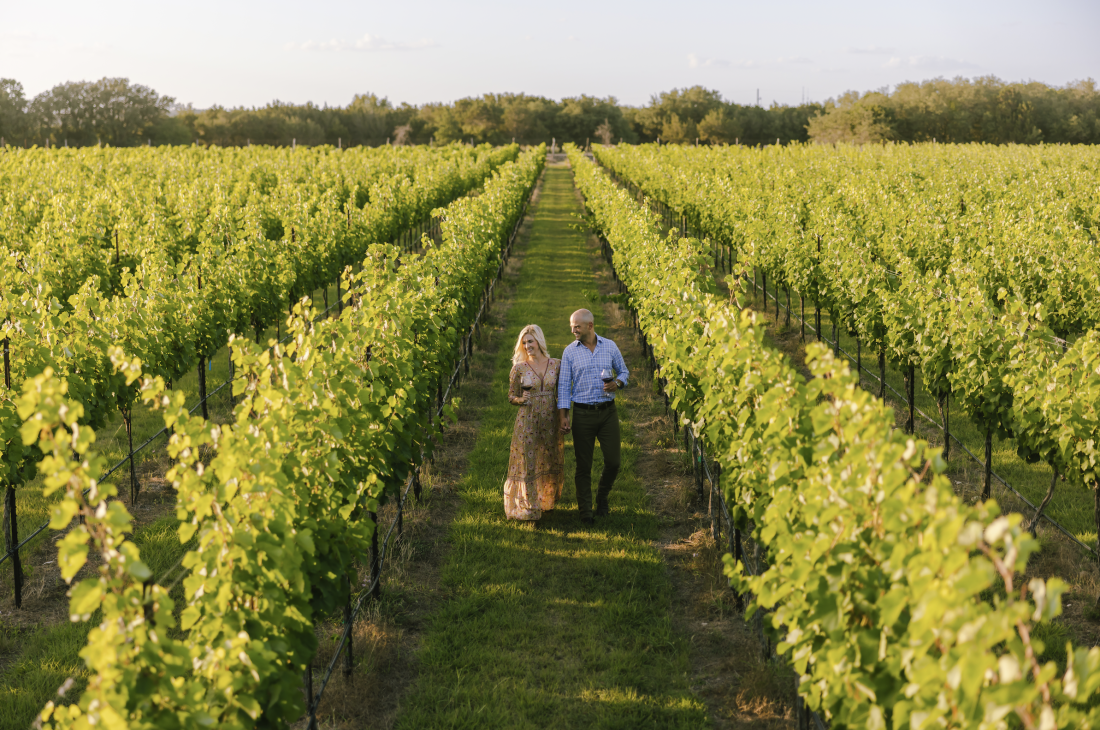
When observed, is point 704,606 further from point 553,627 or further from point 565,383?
point 565,383

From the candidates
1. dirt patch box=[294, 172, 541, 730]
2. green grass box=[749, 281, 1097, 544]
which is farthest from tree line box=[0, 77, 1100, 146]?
dirt patch box=[294, 172, 541, 730]

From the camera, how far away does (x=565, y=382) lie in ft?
23.2

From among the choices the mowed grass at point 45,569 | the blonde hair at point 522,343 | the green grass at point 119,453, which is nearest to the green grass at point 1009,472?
the blonde hair at point 522,343

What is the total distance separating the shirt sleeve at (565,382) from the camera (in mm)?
7055

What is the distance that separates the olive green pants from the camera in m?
7.11

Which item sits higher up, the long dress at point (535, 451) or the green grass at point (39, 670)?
the long dress at point (535, 451)

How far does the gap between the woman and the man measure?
129 millimetres

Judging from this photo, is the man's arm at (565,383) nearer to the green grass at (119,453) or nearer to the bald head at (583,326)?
the bald head at (583,326)

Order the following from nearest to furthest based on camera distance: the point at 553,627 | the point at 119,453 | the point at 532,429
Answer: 1. the point at 553,627
2. the point at 532,429
3. the point at 119,453

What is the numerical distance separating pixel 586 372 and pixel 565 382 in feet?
0.68

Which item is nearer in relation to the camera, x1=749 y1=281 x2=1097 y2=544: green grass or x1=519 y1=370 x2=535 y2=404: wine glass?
x1=519 y1=370 x2=535 y2=404: wine glass

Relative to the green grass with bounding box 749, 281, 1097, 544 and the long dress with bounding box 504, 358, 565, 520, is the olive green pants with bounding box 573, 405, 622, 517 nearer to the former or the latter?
the long dress with bounding box 504, 358, 565, 520

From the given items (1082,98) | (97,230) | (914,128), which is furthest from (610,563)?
(1082,98)

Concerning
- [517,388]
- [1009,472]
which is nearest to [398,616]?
[517,388]
